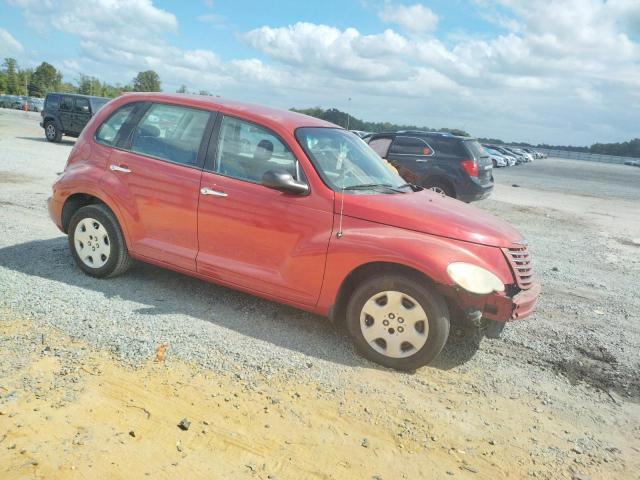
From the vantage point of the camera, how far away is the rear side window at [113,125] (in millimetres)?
5113

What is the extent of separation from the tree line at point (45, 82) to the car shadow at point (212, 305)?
257 feet

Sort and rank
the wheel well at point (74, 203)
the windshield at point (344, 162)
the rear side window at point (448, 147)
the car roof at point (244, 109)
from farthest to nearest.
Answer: the rear side window at point (448, 147)
the wheel well at point (74, 203)
the car roof at point (244, 109)
the windshield at point (344, 162)

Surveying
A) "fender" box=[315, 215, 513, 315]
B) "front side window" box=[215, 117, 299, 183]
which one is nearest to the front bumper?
"fender" box=[315, 215, 513, 315]

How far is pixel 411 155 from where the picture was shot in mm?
12562

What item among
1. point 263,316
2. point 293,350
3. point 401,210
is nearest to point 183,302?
point 263,316

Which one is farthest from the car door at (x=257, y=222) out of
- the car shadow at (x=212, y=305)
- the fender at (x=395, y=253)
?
the car shadow at (x=212, y=305)

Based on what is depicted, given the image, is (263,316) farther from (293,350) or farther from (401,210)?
(401,210)

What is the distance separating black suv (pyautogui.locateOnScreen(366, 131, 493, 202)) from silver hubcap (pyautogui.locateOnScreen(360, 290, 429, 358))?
26.4 ft

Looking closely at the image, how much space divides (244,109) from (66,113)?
19.4m

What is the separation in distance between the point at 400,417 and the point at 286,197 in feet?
6.08

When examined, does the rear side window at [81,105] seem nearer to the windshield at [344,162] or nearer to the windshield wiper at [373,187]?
the windshield at [344,162]

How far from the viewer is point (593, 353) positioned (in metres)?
4.69

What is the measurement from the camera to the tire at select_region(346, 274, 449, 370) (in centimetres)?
380

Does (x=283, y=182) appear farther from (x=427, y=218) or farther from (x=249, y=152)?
(x=427, y=218)
